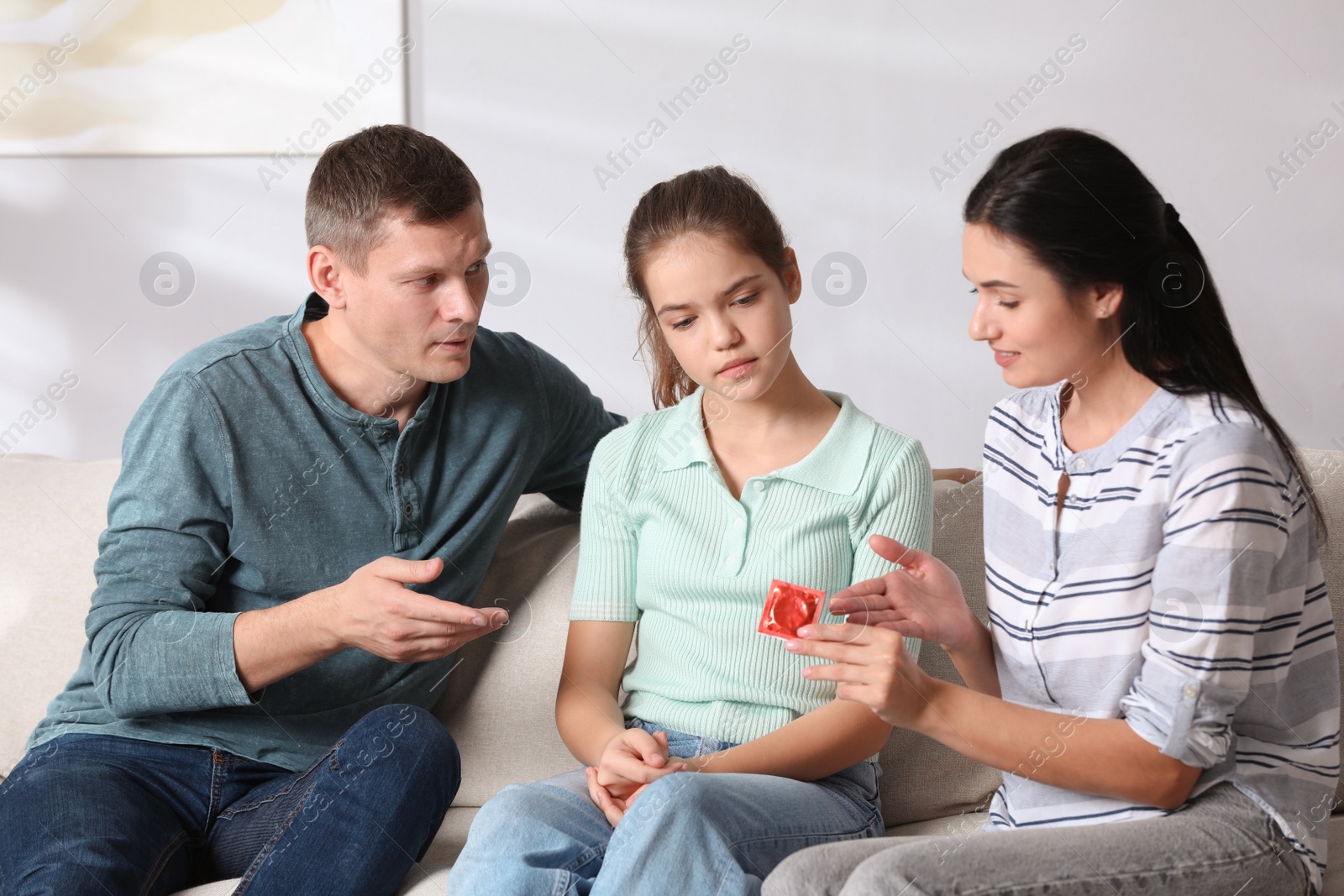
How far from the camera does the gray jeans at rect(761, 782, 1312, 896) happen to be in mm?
1067

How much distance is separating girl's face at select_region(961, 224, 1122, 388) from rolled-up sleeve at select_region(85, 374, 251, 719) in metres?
1.07

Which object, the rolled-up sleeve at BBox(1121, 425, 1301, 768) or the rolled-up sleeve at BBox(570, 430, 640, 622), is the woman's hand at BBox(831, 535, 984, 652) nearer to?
the rolled-up sleeve at BBox(1121, 425, 1301, 768)

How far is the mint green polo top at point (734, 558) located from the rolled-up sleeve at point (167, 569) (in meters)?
0.52

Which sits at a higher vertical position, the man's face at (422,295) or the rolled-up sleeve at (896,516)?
the man's face at (422,295)

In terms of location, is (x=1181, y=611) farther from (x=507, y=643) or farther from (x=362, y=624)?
(x=507, y=643)

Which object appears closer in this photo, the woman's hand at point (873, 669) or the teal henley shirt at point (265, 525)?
the woman's hand at point (873, 669)

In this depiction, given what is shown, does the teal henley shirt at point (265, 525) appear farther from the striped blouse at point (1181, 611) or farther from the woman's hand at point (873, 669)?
the striped blouse at point (1181, 611)

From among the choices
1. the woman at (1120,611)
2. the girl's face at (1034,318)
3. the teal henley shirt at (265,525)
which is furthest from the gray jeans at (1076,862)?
the teal henley shirt at (265,525)

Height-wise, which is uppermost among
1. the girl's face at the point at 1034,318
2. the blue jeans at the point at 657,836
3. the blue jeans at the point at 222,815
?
the girl's face at the point at 1034,318

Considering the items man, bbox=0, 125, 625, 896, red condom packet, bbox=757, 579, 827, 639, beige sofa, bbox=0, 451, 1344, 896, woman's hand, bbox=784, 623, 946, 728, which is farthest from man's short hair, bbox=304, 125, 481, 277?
woman's hand, bbox=784, 623, 946, 728

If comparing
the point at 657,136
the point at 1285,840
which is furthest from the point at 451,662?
the point at 657,136

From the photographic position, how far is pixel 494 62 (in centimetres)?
283

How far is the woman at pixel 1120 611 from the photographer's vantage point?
3.72ft

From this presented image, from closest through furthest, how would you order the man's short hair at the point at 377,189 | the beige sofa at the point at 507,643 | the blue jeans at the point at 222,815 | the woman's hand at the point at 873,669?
1. the woman's hand at the point at 873,669
2. the blue jeans at the point at 222,815
3. the man's short hair at the point at 377,189
4. the beige sofa at the point at 507,643
